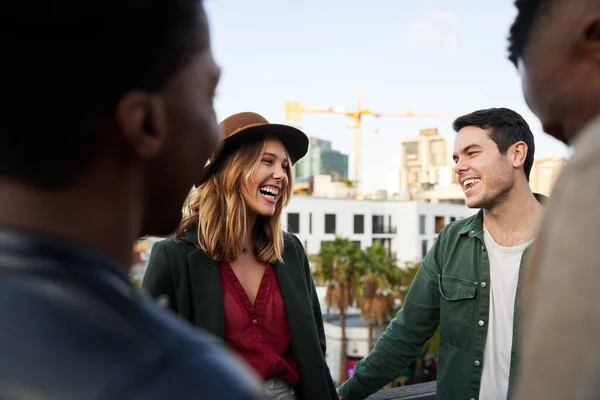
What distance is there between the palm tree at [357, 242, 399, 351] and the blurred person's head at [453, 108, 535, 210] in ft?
80.9

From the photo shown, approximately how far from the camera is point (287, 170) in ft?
10.4

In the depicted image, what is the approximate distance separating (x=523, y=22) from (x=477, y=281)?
7.17ft

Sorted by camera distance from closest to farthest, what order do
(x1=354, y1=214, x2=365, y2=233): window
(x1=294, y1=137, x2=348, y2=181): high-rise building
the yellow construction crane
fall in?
(x1=354, y1=214, x2=365, y2=233): window → the yellow construction crane → (x1=294, y1=137, x2=348, y2=181): high-rise building

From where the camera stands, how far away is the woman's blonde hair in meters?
2.81

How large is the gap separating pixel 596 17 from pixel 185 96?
2.14ft

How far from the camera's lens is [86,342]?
57 centimetres

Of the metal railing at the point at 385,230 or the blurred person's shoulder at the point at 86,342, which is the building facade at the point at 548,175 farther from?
the metal railing at the point at 385,230

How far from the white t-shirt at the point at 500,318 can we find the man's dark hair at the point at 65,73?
2.62 m

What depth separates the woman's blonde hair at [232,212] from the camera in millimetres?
2812

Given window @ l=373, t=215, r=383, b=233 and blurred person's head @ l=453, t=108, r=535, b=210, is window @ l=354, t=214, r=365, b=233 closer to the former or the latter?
window @ l=373, t=215, r=383, b=233

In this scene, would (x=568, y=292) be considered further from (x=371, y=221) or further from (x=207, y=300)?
(x=371, y=221)

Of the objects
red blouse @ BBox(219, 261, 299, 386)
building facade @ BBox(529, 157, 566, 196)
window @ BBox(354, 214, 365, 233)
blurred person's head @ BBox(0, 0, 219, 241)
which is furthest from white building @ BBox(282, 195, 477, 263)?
blurred person's head @ BBox(0, 0, 219, 241)

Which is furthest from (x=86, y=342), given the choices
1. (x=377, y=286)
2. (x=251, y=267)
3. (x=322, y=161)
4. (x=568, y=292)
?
(x=322, y=161)

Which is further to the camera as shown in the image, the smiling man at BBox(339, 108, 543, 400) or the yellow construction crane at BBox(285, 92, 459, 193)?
the yellow construction crane at BBox(285, 92, 459, 193)
